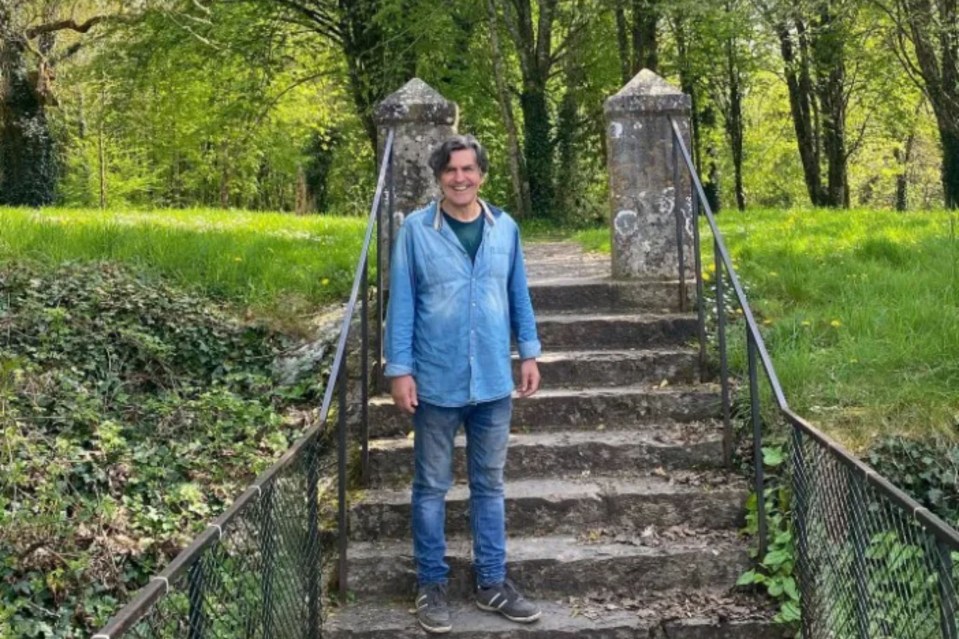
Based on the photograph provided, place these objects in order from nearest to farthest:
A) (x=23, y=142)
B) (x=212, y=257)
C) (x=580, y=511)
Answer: (x=580, y=511) → (x=212, y=257) → (x=23, y=142)

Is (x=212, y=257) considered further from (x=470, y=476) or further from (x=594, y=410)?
(x=470, y=476)

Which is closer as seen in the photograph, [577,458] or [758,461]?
[758,461]

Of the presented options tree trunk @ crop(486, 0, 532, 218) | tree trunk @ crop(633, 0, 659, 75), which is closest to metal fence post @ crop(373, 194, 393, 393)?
tree trunk @ crop(486, 0, 532, 218)

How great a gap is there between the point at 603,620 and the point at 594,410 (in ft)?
4.36

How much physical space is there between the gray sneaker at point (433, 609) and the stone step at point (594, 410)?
1.19 m

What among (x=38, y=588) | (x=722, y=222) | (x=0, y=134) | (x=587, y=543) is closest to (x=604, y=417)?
(x=587, y=543)

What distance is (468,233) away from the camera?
3350 mm

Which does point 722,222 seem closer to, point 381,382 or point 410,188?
point 410,188

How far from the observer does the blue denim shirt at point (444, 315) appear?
3.29 meters

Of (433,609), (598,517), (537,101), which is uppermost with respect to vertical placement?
(537,101)

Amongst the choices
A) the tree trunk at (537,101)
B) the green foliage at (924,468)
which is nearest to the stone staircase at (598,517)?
the green foliage at (924,468)

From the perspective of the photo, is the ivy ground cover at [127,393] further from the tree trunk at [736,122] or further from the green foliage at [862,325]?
the tree trunk at [736,122]

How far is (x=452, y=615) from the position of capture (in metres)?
3.57

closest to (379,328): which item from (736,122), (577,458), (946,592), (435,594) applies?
(577,458)
